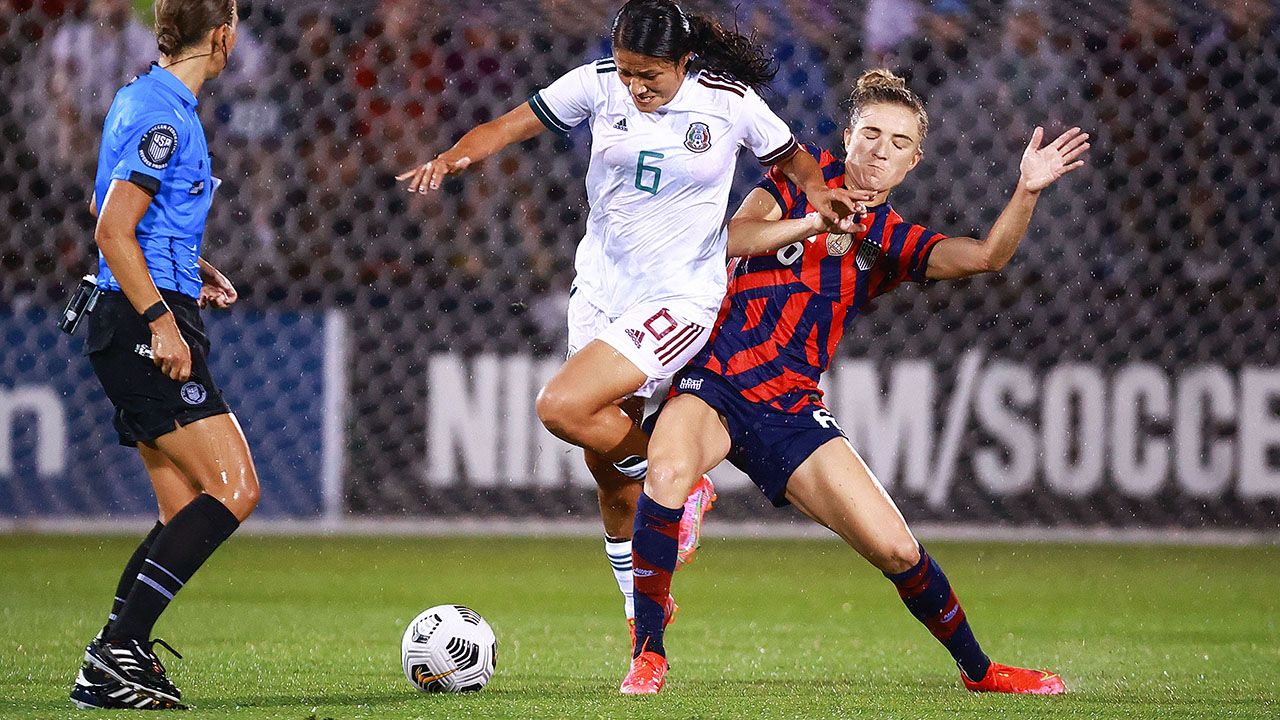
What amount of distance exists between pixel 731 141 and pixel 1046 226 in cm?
415

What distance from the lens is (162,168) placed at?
377 cm

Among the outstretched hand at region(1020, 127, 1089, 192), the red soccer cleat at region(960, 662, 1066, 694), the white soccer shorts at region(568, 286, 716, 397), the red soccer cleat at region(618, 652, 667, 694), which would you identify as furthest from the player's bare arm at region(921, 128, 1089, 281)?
the red soccer cleat at region(618, 652, 667, 694)

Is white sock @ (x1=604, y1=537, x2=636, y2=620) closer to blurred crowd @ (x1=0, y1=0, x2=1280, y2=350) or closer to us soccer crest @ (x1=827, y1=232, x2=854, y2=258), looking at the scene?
us soccer crest @ (x1=827, y1=232, x2=854, y2=258)

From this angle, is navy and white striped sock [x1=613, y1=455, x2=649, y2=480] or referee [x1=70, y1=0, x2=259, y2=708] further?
navy and white striped sock [x1=613, y1=455, x2=649, y2=480]

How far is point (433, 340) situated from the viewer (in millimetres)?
7977

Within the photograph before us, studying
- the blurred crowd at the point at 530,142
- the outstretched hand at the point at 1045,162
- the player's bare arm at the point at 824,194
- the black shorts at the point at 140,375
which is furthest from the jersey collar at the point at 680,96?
the blurred crowd at the point at 530,142

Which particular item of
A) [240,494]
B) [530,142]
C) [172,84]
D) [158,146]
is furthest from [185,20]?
[530,142]

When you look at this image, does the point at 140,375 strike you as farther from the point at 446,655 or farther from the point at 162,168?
the point at 446,655

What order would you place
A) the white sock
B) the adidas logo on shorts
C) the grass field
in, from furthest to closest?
1. the white sock
2. the adidas logo on shorts
3. the grass field

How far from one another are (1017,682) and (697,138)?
160 cm

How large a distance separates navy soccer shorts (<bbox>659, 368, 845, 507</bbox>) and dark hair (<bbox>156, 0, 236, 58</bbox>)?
4.87ft

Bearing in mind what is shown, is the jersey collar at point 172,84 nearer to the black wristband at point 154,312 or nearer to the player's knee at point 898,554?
the black wristband at point 154,312

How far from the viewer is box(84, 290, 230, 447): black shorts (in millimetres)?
3826

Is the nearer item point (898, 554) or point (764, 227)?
point (898, 554)
